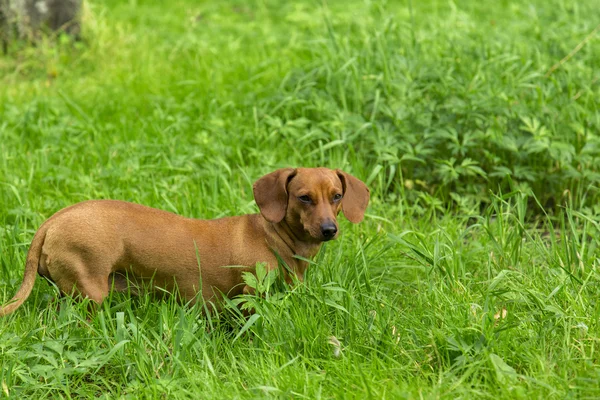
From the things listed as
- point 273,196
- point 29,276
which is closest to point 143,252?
point 29,276

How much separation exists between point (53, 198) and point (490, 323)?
265 centimetres

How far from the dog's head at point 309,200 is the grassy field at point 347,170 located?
0.74 feet

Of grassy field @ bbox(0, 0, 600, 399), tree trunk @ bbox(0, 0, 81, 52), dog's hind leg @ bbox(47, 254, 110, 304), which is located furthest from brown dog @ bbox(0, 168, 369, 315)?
tree trunk @ bbox(0, 0, 81, 52)

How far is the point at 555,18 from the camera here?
738 cm

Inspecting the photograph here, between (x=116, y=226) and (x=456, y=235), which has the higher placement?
(x=116, y=226)

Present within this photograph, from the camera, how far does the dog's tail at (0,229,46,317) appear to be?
3.52 metres

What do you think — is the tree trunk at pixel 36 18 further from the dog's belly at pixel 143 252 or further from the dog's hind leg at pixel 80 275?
the dog's hind leg at pixel 80 275

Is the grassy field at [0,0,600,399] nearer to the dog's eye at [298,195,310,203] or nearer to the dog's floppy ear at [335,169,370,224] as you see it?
the dog's floppy ear at [335,169,370,224]

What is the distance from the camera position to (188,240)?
388 centimetres

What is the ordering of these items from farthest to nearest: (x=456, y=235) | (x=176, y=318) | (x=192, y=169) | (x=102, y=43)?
(x=102, y=43) < (x=192, y=169) < (x=456, y=235) < (x=176, y=318)

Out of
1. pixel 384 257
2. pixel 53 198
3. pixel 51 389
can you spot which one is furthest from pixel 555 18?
pixel 51 389

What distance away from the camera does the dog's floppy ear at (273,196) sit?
3.84 meters

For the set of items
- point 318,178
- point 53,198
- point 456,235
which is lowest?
point 456,235

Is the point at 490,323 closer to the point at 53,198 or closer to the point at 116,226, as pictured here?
the point at 116,226
